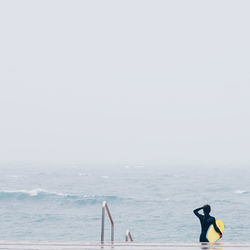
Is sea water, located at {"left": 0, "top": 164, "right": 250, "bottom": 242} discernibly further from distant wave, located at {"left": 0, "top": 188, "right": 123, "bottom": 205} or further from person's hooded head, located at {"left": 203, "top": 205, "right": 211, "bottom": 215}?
person's hooded head, located at {"left": 203, "top": 205, "right": 211, "bottom": 215}

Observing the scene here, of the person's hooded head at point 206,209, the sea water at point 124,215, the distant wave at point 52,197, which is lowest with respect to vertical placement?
the sea water at point 124,215

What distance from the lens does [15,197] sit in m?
58.3

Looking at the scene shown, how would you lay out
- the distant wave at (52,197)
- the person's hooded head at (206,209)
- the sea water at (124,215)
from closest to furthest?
the person's hooded head at (206,209) → the sea water at (124,215) → the distant wave at (52,197)

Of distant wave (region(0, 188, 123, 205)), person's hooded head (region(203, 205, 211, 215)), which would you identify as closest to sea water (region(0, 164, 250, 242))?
distant wave (region(0, 188, 123, 205))

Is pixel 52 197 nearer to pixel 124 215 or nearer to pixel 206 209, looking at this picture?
pixel 124 215

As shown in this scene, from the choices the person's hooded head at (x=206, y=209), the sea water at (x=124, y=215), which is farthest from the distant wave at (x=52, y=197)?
the person's hooded head at (x=206, y=209)

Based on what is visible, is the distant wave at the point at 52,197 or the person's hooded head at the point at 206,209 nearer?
the person's hooded head at the point at 206,209

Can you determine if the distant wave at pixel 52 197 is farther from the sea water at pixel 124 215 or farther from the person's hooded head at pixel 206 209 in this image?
the person's hooded head at pixel 206 209

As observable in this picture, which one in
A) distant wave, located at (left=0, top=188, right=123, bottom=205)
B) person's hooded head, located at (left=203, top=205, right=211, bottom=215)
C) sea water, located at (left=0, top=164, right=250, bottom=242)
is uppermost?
person's hooded head, located at (left=203, top=205, right=211, bottom=215)

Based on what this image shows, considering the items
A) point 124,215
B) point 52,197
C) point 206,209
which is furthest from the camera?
point 52,197

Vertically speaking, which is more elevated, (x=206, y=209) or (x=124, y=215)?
(x=206, y=209)

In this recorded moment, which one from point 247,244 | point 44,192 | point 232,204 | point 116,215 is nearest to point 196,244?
point 247,244

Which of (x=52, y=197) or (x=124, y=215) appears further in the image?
(x=52, y=197)

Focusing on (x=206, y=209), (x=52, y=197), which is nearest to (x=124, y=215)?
(x=52, y=197)
